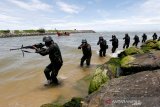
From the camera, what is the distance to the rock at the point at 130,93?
4.93m

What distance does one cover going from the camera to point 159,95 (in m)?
5.01

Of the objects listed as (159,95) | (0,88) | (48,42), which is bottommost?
(0,88)

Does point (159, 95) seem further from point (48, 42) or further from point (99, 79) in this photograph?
point (48, 42)

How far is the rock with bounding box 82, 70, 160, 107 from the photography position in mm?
4930

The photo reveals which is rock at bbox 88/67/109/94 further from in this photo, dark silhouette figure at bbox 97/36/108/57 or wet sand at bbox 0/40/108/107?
dark silhouette figure at bbox 97/36/108/57

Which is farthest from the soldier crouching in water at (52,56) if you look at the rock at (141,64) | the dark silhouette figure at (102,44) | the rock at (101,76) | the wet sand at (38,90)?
the dark silhouette figure at (102,44)

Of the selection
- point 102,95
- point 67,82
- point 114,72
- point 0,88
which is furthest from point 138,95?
point 0,88

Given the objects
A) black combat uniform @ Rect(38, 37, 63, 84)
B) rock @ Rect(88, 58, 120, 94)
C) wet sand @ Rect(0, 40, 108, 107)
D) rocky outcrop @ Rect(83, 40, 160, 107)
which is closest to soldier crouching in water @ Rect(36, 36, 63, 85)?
black combat uniform @ Rect(38, 37, 63, 84)

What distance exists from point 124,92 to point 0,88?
702cm

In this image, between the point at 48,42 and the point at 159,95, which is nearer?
the point at 159,95

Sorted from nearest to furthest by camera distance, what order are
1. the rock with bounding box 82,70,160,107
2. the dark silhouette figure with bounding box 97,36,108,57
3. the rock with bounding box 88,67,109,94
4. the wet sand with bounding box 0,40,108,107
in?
the rock with bounding box 82,70,160,107, the rock with bounding box 88,67,109,94, the wet sand with bounding box 0,40,108,107, the dark silhouette figure with bounding box 97,36,108,57

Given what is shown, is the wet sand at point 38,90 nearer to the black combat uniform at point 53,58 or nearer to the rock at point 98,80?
the black combat uniform at point 53,58

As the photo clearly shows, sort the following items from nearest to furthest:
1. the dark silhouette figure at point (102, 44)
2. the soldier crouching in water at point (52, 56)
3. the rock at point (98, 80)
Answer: the rock at point (98, 80) < the soldier crouching in water at point (52, 56) < the dark silhouette figure at point (102, 44)

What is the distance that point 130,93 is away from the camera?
209 inches
